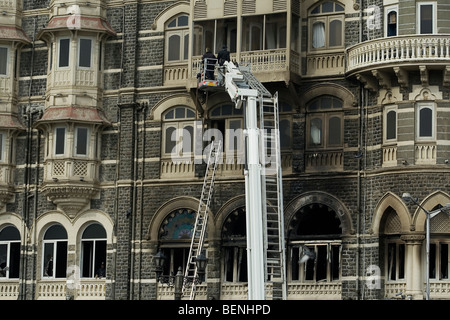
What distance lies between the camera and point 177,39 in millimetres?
44875

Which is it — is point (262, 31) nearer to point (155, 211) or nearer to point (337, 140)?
point (337, 140)

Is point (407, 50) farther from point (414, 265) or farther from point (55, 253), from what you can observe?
point (55, 253)

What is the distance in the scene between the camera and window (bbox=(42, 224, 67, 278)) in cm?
4556

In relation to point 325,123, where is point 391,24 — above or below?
above

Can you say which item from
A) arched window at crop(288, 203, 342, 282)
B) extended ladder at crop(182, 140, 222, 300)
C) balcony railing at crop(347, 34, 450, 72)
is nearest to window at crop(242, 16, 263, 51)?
extended ladder at crop(182, 140, 222, 300)

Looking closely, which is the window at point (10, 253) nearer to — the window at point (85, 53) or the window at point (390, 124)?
the window at point (85, 53)

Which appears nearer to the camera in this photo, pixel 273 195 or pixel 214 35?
pixel 273 195

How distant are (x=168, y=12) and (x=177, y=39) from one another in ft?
3.77

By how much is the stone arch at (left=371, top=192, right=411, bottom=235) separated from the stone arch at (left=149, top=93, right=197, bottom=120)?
866 centimetres

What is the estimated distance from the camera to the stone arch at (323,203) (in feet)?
132

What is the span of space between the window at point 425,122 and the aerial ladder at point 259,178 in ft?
16.4

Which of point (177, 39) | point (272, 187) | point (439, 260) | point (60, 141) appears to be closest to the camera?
point (439, 260)

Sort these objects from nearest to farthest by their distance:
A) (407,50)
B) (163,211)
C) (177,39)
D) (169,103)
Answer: (407,50), (163,211), (169,103), (177,39)

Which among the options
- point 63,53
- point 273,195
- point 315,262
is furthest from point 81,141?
point 315,262
